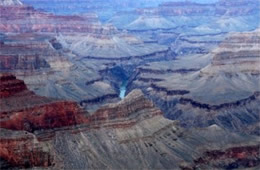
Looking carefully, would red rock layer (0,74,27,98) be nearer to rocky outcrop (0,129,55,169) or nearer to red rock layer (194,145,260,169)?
rocky outcrop (0,129,55,169)

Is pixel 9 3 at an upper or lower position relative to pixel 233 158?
upper

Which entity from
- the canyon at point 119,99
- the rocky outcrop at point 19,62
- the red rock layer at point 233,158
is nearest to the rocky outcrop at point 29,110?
the canyon at point 119,99

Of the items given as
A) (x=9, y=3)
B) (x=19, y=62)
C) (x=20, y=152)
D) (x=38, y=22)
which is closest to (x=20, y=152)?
(x=20, y=152)

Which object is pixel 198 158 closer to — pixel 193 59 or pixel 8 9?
pixel 193 59

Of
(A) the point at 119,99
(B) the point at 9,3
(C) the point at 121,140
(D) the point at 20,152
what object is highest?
(B) the point at 9,3

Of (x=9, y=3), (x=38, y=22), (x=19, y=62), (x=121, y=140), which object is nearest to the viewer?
(x=121, y=140)

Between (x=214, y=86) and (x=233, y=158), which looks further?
(x=214, y=86)

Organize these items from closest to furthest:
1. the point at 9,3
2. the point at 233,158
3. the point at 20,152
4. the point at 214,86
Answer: the point at 20,152, the point at 233,158, the point at 214,86, the point at 9,3

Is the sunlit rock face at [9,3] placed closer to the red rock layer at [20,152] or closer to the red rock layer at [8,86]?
the red rock layer at [8,86]

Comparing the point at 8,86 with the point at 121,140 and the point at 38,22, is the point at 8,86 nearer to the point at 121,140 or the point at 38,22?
the point at 121,140
